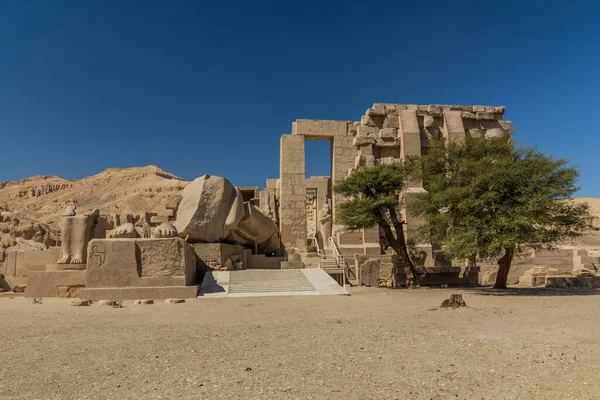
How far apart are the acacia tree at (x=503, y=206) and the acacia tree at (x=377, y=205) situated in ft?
4.10

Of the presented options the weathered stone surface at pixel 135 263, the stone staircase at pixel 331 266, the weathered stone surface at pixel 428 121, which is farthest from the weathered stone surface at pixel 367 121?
the weathered stone surface at pixel 135 263

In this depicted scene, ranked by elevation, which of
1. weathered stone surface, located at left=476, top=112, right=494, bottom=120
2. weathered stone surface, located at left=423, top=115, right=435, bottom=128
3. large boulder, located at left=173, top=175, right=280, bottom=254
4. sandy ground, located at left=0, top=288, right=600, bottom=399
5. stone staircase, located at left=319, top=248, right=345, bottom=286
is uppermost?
weathered stone surface, located at left=476, top=112, right=494, bottom=120

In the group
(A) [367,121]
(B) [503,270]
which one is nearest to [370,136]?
(A) [367,121]

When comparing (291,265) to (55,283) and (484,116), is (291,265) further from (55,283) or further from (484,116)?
(484,116)

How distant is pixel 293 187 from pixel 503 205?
11.3m

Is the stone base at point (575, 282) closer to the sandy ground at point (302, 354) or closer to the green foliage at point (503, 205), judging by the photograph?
the green foliage at point (503, 205)

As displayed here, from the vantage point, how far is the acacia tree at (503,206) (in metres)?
10.6

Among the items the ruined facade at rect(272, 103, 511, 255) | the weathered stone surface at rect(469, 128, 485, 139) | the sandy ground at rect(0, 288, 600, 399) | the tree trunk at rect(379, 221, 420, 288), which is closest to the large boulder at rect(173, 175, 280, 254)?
the tree trunk at rect(379, 221, 420, 288)

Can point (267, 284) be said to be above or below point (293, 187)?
below

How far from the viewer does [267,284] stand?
38.1 feet

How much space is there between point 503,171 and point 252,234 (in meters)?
7.96

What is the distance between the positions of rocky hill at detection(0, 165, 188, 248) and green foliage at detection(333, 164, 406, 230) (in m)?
37.2

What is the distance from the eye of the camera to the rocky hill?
2085 inches

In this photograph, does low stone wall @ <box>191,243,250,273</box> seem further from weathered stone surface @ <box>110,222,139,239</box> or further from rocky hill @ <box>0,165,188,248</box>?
rocky hill @ <box>0,165,188,248</box>
